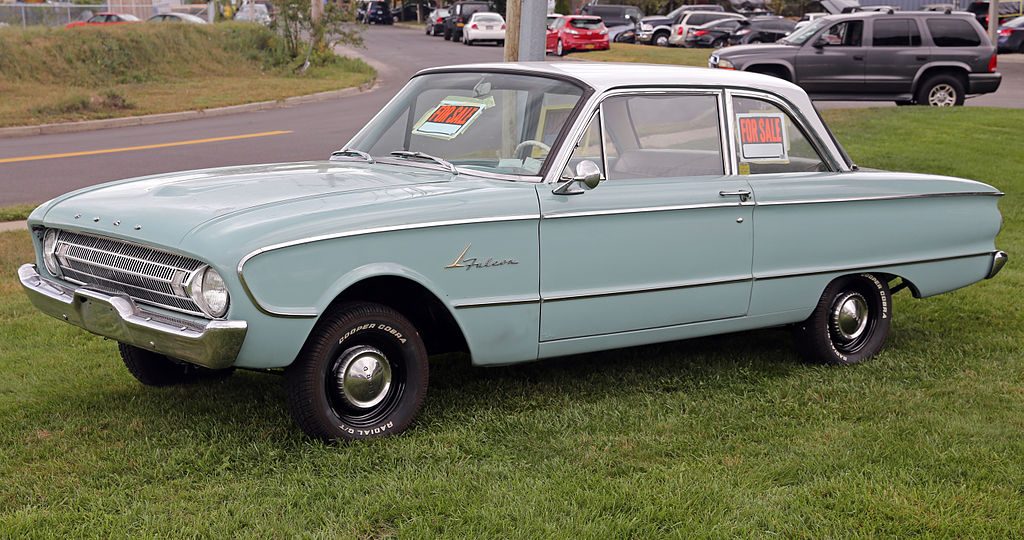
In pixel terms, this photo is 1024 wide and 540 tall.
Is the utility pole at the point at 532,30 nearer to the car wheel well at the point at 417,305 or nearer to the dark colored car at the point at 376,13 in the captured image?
the car wheel well at the point at 417,305

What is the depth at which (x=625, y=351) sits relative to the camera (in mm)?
6449

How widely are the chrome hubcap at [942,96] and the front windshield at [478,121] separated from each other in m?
16.1

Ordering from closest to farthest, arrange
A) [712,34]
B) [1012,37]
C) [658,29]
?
1. [1012,37]
2. [712,34]
3. [658,29]

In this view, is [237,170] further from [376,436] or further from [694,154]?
[694,154]

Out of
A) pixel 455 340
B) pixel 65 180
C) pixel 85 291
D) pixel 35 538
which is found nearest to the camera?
pixel 35 538

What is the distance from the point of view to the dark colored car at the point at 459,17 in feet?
166

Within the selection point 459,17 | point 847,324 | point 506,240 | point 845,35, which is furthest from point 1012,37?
point 506,240

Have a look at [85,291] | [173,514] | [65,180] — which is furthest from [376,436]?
[65,180]

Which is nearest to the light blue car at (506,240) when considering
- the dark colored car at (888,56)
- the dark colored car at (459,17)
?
the dark colored car at (888,56)

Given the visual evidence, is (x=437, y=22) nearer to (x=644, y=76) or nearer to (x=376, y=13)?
(x=376, y=13)

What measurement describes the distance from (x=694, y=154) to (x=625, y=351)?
A: 1197 millimetres

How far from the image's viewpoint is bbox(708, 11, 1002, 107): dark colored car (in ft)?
64.8

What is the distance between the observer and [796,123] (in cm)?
624

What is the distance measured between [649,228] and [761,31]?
3566 cm
